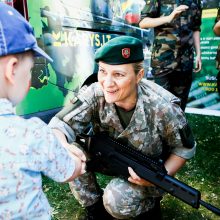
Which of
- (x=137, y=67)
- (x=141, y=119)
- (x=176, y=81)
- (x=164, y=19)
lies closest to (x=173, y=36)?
(x=164, y=19)

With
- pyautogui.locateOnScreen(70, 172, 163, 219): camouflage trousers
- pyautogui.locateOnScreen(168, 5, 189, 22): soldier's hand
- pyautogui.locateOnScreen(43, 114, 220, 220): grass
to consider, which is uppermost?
pyautogui.locateOnScreen(168, 5, 189, 22): soldier's hand

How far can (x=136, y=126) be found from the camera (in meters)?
1.87

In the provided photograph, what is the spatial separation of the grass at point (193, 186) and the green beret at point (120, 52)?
1158 millimetres

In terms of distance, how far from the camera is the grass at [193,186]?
225 cm

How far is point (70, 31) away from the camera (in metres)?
4.11

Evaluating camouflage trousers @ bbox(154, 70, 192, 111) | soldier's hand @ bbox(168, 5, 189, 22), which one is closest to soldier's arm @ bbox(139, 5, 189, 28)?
soldier's hand @ bbox(168, 5, 189, 22)

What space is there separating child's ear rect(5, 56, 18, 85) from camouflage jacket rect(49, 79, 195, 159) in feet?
2.87

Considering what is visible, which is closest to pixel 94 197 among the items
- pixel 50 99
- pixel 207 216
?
pixel 207 216

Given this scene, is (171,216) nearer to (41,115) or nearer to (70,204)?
(70,204)

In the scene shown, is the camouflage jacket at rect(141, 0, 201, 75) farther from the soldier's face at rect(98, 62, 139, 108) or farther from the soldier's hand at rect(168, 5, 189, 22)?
the soldier's face at rect(98, 62, 139, 108)

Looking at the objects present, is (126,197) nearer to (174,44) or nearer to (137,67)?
(137,67)

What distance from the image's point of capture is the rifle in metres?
1.68

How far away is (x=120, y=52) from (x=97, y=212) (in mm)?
1100

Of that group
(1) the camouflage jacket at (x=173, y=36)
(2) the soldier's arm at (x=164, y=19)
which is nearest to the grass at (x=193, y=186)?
(1) the camouflage jacket at (x=173, y=36)
